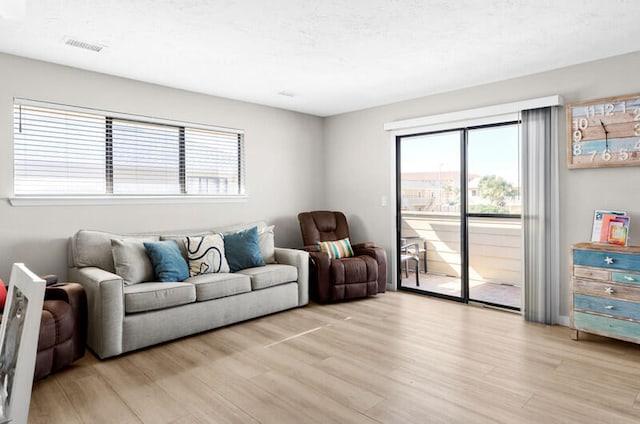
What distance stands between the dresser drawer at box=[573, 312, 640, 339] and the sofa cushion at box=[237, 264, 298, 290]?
269 centimetres

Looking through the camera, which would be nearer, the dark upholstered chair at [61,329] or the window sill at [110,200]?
the dark upholstered chair at [61,329]

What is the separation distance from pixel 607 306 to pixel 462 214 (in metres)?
1.72

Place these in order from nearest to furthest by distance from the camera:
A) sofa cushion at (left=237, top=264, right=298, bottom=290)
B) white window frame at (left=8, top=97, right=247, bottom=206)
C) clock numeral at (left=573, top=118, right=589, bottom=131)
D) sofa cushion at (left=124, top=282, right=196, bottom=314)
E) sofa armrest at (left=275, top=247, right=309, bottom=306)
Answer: sofa cushion at (left=124, top=282, right=196, bottom=314) → white window frame at (left=8, top=97, right=247, bottom=206) → clock numeral at (left=573, top=118, right=589, bottom=131) → sofa cushion at (left=237, top=264, right=298, bottom=290) → sofa armrest at (left=275, top=247, right=309, bottom=306)

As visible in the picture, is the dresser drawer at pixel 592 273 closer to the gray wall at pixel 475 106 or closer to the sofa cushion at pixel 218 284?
the gray wall at pixel 475 106

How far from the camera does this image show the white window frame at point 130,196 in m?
3.46

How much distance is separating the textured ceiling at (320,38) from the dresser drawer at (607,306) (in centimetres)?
207

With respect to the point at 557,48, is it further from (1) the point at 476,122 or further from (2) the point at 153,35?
(2) the point at 153,35

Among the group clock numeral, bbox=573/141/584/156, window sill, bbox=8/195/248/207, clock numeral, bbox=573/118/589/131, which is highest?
clock numeral, bbox=573/118/589/131

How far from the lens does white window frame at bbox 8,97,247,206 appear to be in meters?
3.46

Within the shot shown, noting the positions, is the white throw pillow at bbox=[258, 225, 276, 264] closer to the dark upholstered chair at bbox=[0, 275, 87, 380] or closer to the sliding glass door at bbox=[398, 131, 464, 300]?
the sliding glass door at bbox=[398, 131, 464, 300]

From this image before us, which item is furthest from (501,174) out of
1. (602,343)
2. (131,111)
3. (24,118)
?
(24,118)

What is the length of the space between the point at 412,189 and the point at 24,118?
416 centimetres

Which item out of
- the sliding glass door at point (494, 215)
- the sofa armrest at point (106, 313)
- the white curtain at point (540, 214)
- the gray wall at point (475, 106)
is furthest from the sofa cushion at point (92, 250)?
the white curtain at point (540, 214)

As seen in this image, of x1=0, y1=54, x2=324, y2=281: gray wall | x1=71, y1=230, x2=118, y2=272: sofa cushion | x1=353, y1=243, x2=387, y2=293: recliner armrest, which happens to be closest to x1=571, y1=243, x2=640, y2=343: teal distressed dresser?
x1=353, y1=243, x2=387, y2=293: recliner armrest
